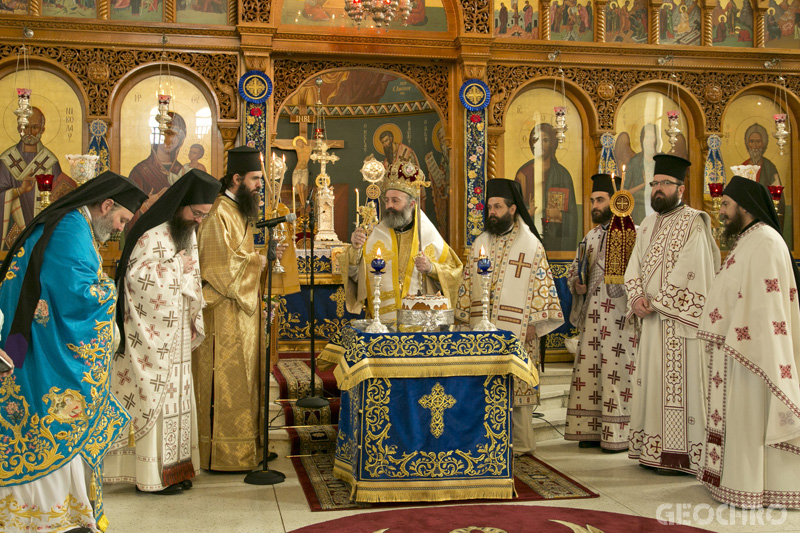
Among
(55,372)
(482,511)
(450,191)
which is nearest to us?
(55,372)

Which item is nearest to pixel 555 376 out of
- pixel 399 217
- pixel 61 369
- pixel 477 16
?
pixel 399 217

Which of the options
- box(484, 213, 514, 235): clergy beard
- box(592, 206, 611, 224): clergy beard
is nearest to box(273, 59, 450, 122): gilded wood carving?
box(592, 206, 611, 224): clergy beard

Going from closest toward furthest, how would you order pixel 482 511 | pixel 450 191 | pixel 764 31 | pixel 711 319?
pixel 482 511
pixel 711 319
pixel 450 191
pixel 764 31

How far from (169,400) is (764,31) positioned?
8.60m

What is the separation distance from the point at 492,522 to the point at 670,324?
2.25 m

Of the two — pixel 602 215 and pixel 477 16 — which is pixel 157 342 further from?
pixel 477 16

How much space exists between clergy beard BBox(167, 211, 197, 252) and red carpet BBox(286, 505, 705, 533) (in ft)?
7.09

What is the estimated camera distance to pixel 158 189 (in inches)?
340

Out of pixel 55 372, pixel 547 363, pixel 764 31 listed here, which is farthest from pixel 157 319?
pixel 764 31

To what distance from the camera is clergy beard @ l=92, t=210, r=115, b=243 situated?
14.8 ft

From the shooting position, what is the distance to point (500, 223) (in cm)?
655

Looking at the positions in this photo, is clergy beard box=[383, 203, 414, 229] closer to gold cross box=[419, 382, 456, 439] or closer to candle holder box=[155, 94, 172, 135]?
gold cross box=[419, 382, 456, 439]

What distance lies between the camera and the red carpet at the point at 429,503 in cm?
514

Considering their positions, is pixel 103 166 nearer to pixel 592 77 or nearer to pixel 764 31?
pixel 592 77
